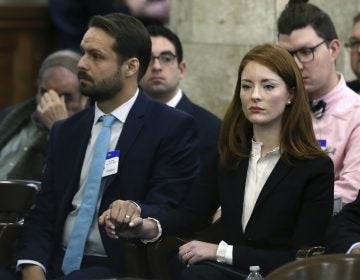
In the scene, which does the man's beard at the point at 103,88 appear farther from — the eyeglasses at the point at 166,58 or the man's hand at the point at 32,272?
the eyeglasses at the point at 166,58

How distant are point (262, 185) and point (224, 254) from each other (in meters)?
0.34

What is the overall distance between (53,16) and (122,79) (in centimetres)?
324

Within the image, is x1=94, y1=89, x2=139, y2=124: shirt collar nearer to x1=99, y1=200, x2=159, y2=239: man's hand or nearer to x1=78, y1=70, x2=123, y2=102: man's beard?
x1=78, y1=70, x2=123, y2=102: man's beard

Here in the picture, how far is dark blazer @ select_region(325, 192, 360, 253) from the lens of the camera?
4.42 m

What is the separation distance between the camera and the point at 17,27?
867cm

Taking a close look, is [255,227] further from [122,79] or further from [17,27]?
[17,27]

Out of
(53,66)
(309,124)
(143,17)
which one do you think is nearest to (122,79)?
(309,124)

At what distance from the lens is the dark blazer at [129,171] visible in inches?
199

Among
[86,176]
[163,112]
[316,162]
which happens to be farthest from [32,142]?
[316,162]

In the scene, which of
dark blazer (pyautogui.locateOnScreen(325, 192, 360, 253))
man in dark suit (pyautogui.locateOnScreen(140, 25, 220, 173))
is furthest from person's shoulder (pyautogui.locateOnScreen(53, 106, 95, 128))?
dark blazer (pyautogui.locateOnScreen(325, 192, 360, 253))

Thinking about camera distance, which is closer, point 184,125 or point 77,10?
point 184,125

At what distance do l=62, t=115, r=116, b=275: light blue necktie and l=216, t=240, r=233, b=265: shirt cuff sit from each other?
684mm

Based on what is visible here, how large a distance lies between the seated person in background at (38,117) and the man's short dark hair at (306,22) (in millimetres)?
1546

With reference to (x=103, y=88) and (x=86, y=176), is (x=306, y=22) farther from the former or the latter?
(x=86, y=176)
